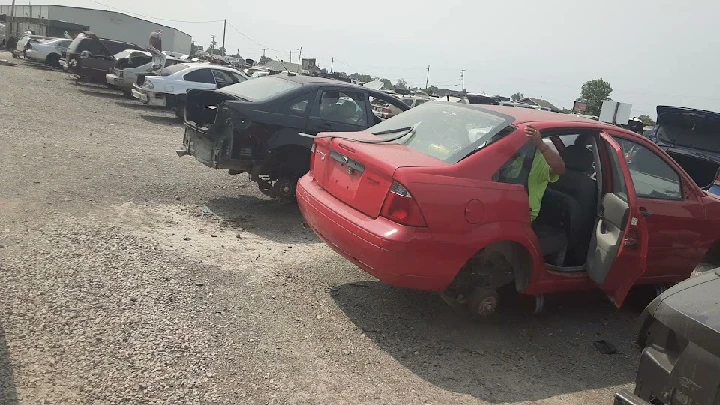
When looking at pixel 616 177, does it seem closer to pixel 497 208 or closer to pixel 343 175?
pixel 497 208

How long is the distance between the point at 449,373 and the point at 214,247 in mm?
2791

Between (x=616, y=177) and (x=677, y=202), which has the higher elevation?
(x=616, y=177)

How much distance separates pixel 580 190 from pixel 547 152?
886mm

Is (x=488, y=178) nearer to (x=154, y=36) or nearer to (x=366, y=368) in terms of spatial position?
(x=366, y=368)

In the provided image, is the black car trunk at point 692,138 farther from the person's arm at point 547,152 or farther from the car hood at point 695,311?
the car hood at point 695,311

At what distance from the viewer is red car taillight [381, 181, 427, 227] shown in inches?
157

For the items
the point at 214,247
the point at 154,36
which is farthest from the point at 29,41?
the point at 214,247

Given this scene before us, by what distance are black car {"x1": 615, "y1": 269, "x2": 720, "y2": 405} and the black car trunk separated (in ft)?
25.7

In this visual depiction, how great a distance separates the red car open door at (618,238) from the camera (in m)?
4.49

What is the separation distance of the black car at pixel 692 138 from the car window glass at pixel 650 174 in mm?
5347

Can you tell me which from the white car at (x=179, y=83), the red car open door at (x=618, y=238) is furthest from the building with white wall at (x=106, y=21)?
the red car open door at (x=618, y=238)

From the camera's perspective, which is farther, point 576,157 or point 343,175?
point 576,157

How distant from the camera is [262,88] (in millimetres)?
7941

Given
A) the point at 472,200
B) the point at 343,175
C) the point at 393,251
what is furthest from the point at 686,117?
the point at 393,251
